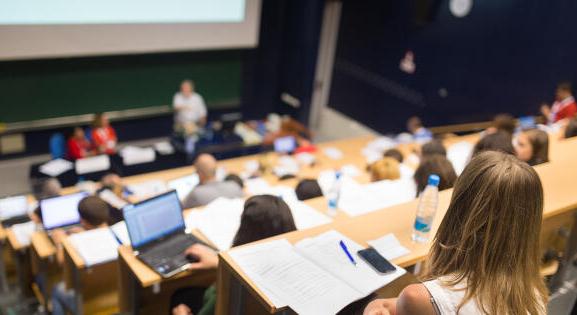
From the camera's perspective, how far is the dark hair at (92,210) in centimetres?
355

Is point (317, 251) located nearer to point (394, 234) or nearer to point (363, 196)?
point (394, 234)

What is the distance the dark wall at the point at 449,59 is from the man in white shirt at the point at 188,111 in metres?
2.56

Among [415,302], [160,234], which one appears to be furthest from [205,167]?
[415,302]

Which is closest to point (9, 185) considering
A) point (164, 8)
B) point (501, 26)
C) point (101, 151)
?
point (101, 151)

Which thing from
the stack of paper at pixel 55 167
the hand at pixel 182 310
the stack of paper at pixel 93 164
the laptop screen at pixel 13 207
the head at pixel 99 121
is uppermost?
the hand at pixel 182 310

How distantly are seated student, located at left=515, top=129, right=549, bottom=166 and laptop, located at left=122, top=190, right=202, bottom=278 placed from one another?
2.11 metres

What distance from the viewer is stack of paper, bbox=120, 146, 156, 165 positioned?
6.88m

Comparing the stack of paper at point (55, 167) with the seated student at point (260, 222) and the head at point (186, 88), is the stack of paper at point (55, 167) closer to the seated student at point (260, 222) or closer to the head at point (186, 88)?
the head at point (186, 88)

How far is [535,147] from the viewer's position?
11.2ft

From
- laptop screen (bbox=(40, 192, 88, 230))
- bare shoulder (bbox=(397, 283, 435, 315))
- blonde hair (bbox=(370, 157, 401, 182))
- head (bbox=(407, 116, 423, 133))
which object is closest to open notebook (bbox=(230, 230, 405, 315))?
bare shoulder (bbox=(397, 283, 435, 315))

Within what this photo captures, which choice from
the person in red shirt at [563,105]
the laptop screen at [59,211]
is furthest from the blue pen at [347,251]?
the person in red shirt at [563,105]

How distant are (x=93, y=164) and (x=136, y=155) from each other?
0.64m

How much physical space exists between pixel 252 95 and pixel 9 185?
3.91m

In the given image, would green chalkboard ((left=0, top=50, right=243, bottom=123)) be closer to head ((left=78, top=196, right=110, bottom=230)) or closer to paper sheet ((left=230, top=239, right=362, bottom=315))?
head ((left=78, top=196, right=110, bottom=230))
